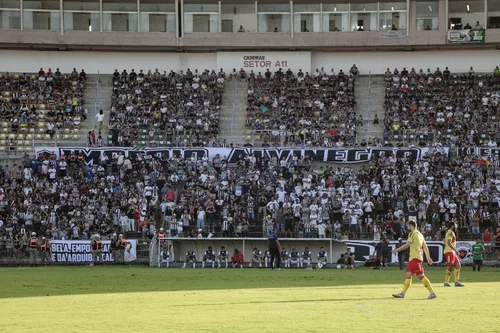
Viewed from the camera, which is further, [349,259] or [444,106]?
[444,106]

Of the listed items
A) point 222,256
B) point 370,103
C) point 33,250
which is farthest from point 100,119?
point 222,256

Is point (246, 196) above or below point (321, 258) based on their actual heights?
above

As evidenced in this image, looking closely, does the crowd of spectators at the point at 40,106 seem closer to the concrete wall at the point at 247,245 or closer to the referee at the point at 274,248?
the concrete wall at the point at 247,245

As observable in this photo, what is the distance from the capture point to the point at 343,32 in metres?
65.1

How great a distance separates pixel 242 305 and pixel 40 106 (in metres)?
42.6

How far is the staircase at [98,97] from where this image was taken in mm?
59312

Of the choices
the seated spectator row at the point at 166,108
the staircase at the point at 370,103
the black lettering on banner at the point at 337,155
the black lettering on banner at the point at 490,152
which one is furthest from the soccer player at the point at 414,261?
Result: the staircase at the point at 370,103

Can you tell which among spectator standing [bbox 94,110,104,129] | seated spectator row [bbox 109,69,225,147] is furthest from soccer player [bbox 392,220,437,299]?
spectator standing [bbox 94,110,104,129]

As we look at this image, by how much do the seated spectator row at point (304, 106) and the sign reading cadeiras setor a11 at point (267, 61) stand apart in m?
0.76

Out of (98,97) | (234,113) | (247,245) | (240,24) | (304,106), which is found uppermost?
(240,24)

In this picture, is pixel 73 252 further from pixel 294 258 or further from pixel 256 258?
pixel 294 258

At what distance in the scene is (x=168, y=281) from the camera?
1192 inches

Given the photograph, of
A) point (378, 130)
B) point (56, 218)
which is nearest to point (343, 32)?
point (378, 130)

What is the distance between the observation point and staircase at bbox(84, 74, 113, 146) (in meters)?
59.3
